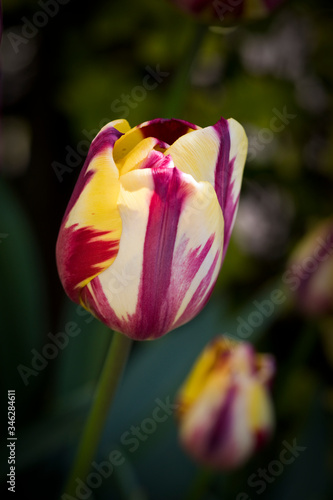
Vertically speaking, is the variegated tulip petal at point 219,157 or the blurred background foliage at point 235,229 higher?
the variegated tulip petal at point 219,157

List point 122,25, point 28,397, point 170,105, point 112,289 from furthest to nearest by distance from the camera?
point 122,25
point 28,397
point 170,105
point 112,289

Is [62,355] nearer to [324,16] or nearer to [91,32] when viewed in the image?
[91,32]

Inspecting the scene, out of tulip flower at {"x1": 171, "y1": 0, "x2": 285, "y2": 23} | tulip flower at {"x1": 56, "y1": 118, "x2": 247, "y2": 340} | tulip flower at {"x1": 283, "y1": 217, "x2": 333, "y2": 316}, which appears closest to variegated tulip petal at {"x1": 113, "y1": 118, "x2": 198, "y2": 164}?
tulip flower at {"x1": 56, "y1": 118, "x2": 247, "y2": 340}

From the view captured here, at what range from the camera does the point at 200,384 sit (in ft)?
1.59

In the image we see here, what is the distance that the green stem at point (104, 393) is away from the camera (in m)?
0.31

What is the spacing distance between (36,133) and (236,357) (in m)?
0.60

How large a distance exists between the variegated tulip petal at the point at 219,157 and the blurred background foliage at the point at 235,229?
0.19 meters

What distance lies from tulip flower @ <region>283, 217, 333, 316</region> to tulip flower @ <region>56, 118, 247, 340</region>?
1.11 ft

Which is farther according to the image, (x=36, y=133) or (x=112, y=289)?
(x=36, y=133)

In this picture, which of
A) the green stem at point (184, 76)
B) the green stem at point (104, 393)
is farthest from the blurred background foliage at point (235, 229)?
the green stem at point (104, 393)

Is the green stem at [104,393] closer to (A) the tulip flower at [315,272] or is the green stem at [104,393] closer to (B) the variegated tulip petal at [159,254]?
(B) the variegated tulip petal at [159,254]

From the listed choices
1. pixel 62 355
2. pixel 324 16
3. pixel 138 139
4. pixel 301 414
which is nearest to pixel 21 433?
pixel 62 355

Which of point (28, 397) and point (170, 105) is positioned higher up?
point (170, 105)

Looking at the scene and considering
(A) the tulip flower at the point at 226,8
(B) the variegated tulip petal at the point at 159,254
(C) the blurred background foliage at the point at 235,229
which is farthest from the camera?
(C) the blurred background foliage at the point at 235,229
